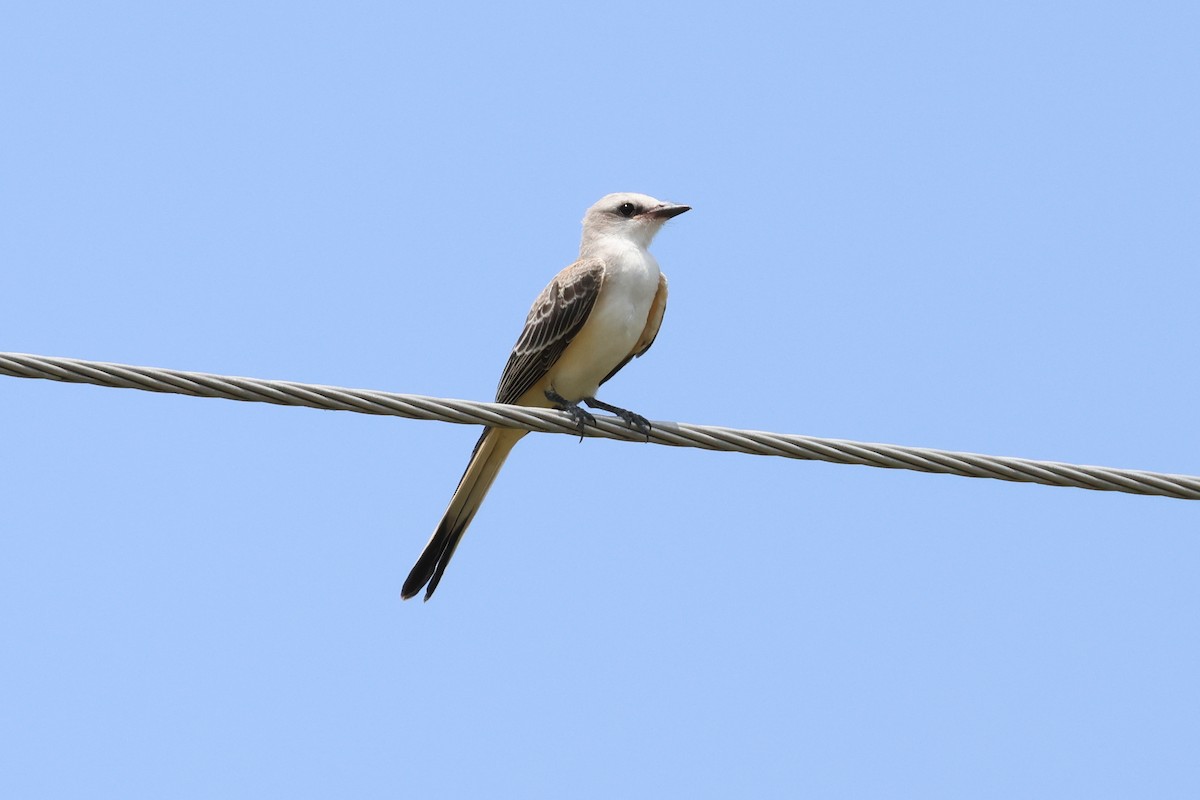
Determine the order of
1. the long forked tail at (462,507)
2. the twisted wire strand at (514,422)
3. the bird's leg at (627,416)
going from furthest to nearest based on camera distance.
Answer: the long forked tail at (462,507) → the bird's leg at (627,416) → the twisted wire strand at (514,422)

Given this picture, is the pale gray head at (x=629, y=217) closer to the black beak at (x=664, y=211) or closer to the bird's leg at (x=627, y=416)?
the black beak at (x=664, y=211)

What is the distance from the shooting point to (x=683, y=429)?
5.90 m

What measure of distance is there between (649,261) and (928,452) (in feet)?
10.2

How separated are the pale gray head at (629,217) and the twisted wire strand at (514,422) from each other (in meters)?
2.82

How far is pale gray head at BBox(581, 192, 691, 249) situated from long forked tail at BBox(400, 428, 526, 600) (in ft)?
4.38

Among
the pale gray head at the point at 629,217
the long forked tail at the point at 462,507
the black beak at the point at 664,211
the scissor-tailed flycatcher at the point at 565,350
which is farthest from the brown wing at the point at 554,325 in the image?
the black beak at the point at 664,211

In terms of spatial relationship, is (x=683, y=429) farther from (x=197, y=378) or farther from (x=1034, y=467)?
(x=197, y=378)

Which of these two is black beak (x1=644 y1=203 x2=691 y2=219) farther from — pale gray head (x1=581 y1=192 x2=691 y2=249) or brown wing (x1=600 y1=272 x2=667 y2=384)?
brown wing (x1=600 y1=272 x2=667 y2=384)

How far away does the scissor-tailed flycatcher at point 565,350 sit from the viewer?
26.1 feet

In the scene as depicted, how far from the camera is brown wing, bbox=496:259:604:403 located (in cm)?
796

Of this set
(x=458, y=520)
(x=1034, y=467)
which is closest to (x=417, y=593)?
(x=458, y=520)

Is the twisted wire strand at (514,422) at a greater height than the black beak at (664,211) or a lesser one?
lesser

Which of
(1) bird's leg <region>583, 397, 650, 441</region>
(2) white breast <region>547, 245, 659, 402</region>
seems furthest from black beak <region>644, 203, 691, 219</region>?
(1) bird's leg <region>583, 397, 650, 441</region>

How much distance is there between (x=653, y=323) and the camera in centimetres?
837
